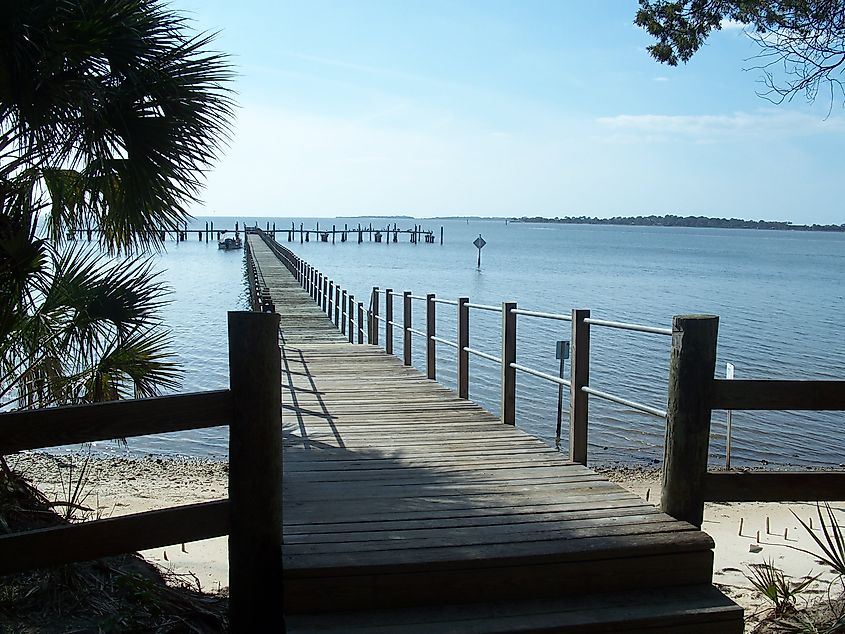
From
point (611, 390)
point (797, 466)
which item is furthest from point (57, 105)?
point (611, 390)

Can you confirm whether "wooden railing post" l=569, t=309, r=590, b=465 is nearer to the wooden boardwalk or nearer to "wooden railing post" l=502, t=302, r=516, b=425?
the wooden boardwalk

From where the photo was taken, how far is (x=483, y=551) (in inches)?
147

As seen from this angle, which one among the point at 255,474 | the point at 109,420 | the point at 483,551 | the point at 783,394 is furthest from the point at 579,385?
the point at 109,420

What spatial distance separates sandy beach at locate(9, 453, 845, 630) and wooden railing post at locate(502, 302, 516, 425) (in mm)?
1462

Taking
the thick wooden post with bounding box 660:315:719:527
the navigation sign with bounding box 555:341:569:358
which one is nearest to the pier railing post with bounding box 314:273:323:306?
the navigation sign with bounding box 555:341:569:358

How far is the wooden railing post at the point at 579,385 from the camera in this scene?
540 centimetres

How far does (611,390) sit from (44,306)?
14.4 metres

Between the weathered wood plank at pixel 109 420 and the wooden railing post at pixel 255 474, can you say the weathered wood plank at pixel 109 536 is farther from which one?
the weathered wood plank at pixel 109 420

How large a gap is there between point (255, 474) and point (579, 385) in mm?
2476

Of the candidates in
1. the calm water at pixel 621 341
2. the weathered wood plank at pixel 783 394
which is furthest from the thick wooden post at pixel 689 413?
the calm water at pixel 621 341

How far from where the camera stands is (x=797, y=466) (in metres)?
12.9

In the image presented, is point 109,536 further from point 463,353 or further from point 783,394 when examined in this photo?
point 463,353

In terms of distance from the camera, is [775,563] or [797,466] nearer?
[775,563]

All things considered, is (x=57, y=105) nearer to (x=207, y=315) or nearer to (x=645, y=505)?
(x=645, y=505)
